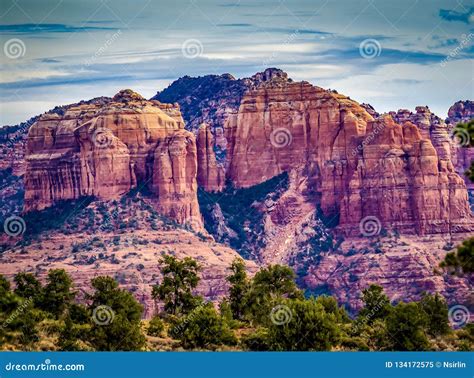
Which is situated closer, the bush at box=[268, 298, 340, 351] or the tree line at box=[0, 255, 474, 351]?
the bush at box=[268, 298, 340, 351]

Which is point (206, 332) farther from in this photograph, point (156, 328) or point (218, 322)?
point (156, 328)

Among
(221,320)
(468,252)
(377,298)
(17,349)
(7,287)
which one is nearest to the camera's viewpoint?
(468,252)

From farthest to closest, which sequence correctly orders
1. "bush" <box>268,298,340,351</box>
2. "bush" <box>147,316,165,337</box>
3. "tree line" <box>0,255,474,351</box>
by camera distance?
"bush" <box>147,316,165,337</box> < "tree line" <box>0,255,474,351</box> < "bush" <box>268,298,340,351</box>

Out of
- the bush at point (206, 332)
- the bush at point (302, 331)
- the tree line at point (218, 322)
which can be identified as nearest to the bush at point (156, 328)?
the tree line at point (218, 322)

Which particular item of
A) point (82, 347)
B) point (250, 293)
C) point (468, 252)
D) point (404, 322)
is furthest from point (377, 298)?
point (468, 252)

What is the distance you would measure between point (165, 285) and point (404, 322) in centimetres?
2309

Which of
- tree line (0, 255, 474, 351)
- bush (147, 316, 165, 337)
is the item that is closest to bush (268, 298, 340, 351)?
tree line (0, 255, 474, 351)

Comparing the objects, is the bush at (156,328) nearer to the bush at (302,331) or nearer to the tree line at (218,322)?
the tree line at (218,322)

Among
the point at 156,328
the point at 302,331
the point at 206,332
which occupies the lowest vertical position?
the point at 302,331

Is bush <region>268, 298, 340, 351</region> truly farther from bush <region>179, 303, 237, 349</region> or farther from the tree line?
bush <region>179, 303, 237, 349</region>

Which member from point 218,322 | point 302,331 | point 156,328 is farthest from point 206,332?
point 302,331

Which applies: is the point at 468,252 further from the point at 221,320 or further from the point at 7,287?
the point at 7,287

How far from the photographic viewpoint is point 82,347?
123750 millimetres

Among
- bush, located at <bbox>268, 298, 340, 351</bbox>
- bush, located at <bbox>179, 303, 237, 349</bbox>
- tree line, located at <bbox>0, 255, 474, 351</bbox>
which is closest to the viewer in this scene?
bush, located at <bbox>268, 298, 340, 351</bbox>
